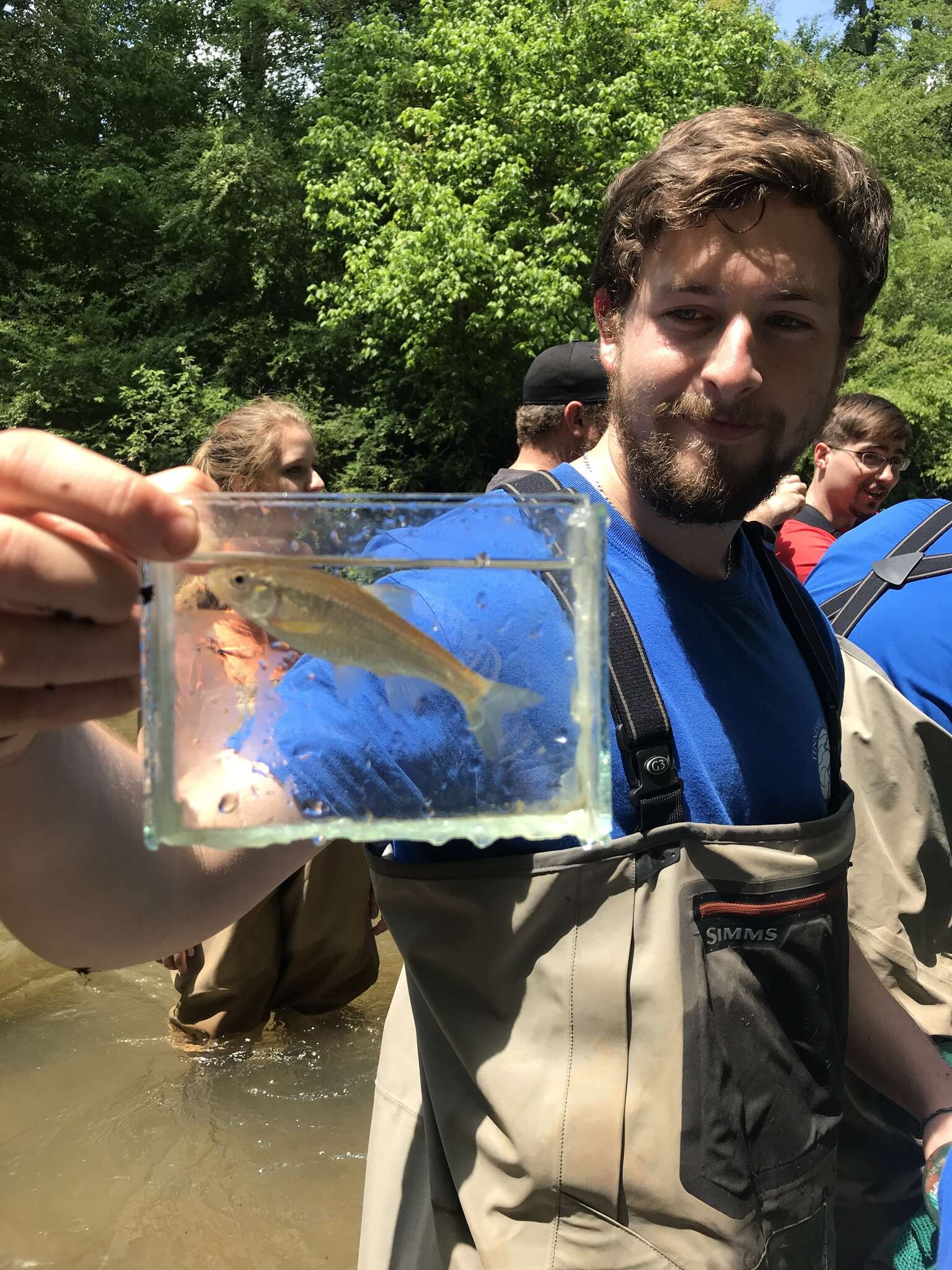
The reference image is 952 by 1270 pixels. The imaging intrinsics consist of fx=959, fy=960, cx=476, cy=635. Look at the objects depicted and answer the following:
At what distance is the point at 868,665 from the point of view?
2.20m

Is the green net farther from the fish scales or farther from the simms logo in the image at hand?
the fish scales

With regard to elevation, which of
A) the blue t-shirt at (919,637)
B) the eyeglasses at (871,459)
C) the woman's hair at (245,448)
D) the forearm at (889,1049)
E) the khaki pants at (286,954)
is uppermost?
the woman's hair at (245,448)

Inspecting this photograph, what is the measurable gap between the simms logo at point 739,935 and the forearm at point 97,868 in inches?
21.8

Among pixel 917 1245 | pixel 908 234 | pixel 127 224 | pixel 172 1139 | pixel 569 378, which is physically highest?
pixel 127 224

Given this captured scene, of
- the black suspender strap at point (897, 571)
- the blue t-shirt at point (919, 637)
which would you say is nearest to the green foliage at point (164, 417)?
the black suspender strap at point (897, 571)

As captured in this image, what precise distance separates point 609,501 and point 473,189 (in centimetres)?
1870

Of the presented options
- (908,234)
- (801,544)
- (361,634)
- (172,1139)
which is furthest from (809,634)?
(908,234)

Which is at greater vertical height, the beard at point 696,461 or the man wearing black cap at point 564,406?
the man wearing black cap at point 564,406

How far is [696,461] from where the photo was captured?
1.53m

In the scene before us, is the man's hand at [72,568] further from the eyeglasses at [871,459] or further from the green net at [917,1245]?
the eyeglasses at [871,459]

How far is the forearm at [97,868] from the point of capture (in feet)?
3.24

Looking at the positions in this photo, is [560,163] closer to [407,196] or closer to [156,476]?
[407,196]

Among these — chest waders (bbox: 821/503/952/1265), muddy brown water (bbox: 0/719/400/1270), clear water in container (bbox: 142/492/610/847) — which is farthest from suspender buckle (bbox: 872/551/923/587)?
muddy brown water (bbox: 0/719/400/1270)

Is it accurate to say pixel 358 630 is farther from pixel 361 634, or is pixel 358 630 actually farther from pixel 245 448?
pixel 245 448
